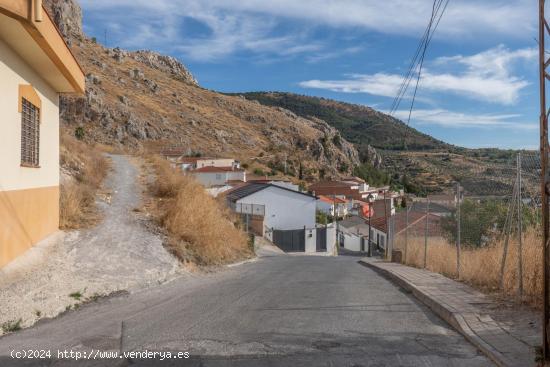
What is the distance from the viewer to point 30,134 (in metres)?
10.7

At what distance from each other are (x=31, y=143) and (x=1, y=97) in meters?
2.43

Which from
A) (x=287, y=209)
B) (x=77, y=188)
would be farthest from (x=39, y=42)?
(x=287, y=209)

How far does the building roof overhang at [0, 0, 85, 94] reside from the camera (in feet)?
25.3

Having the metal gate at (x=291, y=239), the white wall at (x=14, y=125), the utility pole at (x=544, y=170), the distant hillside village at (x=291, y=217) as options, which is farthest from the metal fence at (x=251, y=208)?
the utility pole at (x=544, y=170)

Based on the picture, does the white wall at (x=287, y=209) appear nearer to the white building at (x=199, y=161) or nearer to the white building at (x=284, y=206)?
the white building at (x=284, y=206)

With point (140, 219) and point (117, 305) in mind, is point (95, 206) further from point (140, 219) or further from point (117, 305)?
point (117, 305)

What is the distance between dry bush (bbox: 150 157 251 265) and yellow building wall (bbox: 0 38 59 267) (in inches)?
129

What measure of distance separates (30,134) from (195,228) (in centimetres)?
550

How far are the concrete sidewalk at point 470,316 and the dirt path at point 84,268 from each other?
5251mm

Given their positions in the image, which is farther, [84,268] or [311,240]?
[311,240]

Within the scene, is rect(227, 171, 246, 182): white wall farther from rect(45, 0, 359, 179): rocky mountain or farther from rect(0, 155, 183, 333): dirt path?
rect(0, 155, 183, 333): dirt path

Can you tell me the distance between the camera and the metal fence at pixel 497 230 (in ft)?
25.8

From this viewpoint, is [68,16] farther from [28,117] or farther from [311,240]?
[28,117]

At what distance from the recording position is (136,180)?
23.3m
